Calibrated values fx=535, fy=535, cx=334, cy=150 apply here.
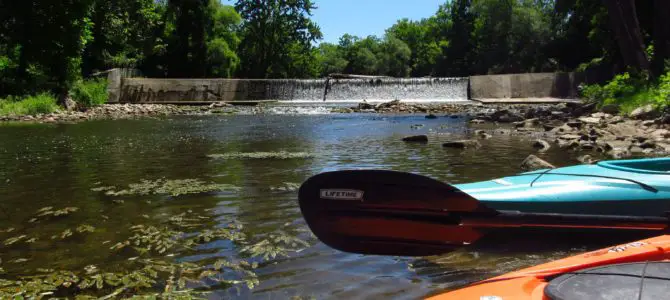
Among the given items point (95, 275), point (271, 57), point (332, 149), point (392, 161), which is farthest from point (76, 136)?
point (271, 57)

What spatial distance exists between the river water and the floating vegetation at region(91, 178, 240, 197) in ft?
0.71

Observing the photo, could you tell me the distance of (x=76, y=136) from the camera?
43.5 feet

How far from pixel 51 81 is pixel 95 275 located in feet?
75.3

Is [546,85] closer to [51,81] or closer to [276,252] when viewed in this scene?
[51,81]

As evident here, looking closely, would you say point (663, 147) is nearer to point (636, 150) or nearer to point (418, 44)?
point (636, 150)

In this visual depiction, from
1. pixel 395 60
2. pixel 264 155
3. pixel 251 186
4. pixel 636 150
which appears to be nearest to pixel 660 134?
pixel 636 150

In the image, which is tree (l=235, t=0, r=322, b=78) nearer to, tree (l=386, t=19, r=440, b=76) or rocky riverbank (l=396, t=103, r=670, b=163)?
tree (l=386, t=19, r=440, b=76)

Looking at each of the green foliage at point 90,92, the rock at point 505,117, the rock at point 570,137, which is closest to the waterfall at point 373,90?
the green foliage at point 90,92

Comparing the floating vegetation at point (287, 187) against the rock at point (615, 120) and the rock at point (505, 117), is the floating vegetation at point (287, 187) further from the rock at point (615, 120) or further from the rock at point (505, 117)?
the rock at point (505, 117)

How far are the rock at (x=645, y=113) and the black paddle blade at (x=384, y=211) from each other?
35.1ft

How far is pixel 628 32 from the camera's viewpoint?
54.4 feet

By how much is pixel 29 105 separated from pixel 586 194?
21783 mm

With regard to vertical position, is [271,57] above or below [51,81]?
above

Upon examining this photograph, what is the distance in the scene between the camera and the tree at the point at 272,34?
44.3m
